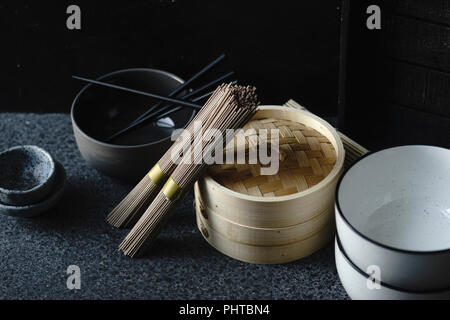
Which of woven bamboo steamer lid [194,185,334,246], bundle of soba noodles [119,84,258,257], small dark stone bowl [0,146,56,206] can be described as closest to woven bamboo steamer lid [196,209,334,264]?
woven bamboo steamer lid [194,185,334,246]

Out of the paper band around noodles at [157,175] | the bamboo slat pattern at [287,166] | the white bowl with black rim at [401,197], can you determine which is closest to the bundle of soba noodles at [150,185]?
the paper band around noodles at [157,175]

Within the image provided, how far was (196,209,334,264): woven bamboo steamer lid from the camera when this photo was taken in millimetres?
1691

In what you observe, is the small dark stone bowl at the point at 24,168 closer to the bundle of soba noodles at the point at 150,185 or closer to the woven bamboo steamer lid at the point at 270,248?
the bundle of soba noodles at the point at 150,185

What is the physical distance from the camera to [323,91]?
209cm

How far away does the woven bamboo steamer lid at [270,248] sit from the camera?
169cm

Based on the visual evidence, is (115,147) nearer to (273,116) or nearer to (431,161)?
(273,116)

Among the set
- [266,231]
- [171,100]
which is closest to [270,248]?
[266,231]

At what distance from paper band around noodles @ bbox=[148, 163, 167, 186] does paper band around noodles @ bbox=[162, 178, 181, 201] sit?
0.14 ft

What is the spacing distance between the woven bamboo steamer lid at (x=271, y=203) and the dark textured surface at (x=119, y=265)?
0.14 m

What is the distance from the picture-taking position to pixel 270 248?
1.68 metres

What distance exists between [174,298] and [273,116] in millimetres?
513

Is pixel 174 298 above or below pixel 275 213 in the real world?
below
